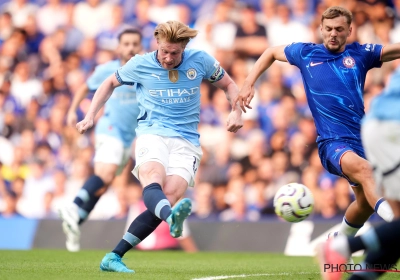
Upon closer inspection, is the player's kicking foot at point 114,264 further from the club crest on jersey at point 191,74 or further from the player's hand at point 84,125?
the club crest on jersey at point 191,74

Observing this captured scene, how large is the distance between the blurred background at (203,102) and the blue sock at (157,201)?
5685mm

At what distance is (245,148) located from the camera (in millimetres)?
13445

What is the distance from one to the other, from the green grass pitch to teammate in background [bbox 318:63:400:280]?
6.65 ft

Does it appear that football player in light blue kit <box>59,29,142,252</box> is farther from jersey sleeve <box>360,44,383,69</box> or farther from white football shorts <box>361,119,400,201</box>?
white football shorts <box>361,119,400,201</box>

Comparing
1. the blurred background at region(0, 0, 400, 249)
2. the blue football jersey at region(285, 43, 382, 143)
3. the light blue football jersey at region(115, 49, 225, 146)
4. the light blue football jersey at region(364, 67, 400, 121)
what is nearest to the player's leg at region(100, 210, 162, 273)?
the light blue football jersey at region(115, 49, 225, 146)

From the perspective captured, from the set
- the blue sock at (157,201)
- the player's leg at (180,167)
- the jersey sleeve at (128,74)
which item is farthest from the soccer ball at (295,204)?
the jersey sleeve at (128,74)

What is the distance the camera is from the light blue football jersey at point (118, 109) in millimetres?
10352

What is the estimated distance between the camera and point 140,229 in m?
6.79

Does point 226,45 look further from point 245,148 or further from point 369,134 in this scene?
point 369,134

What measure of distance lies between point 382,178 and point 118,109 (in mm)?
6294

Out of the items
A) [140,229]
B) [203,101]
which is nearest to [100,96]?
[140,229]

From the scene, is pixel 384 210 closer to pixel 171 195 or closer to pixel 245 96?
pixel 245 96

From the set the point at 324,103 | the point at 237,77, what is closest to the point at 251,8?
the point at 237,77

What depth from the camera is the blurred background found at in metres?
12.9
